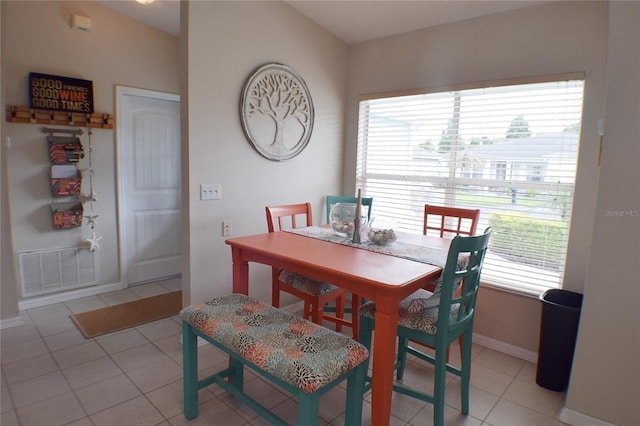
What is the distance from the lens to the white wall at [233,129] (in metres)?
2.47

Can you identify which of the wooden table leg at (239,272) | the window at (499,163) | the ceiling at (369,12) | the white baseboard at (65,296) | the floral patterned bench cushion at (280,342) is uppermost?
the ceiling at (369,12)

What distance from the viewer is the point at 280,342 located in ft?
5.11

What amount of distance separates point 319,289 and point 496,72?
2.03 m

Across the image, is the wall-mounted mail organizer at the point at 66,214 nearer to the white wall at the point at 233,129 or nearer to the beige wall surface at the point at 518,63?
the white wall at the point at 233,129

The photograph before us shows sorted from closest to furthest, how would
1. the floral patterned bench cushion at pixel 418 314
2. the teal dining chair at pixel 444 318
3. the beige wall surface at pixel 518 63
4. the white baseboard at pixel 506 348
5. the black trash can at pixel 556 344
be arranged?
the teal dining chair at pixel 444 318 → the floral patterned bench cushion at pixel 418 314 → the black trash can at pixel 556 344 → the beige wall surface at pixel 518 63 → the white baseboard at pixel 506 348

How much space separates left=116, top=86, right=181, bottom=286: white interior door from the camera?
363cm

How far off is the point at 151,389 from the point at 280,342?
3.62 feet

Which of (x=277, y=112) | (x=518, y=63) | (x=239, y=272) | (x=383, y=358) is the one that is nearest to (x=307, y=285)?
(x=239, y=272)

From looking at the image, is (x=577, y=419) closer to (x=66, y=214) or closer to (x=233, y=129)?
(x=233, y=129)

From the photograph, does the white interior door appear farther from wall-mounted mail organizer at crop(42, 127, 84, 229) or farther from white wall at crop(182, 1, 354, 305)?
white wall at crop(182, 1, 354, 305)

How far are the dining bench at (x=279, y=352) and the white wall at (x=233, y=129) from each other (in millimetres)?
743

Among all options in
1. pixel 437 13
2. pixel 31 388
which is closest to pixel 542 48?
pixel 437 13

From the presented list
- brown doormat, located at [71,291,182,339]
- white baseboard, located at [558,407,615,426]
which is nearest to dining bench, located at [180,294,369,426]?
white baseboard, located at [558,407,615,426]

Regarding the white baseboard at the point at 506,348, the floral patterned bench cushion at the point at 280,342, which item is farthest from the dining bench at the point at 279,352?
the white baseboard at the point at 506,348
